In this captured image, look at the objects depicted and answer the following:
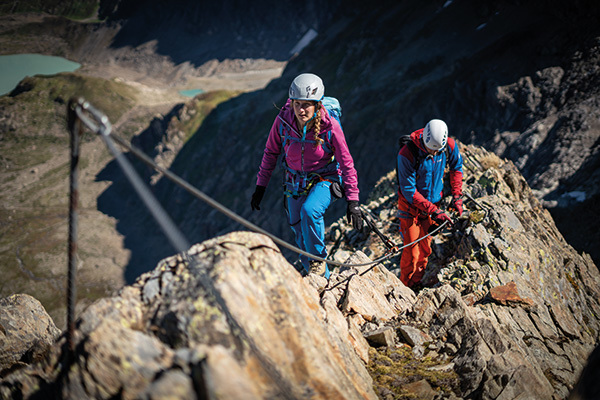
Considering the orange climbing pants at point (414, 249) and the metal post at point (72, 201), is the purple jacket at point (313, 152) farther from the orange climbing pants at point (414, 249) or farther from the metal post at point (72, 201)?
the metal post at point (72, 201)

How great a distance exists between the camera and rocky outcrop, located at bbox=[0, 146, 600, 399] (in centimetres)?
310

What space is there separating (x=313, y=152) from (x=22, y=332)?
23.1 ft

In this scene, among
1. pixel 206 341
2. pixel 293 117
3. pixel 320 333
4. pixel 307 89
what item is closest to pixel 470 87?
pixel 293 117

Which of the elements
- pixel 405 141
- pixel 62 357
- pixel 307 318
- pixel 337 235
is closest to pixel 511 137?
pixel 337 235

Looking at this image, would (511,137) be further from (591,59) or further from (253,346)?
(253,346)

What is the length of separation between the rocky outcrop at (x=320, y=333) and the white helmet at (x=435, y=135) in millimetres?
2890

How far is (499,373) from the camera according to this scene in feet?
15.3

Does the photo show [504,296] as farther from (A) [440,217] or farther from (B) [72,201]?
(B) [72,201]

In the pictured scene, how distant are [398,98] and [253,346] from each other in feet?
167

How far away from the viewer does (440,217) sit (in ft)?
28.2

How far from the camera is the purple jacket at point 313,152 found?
666 cm

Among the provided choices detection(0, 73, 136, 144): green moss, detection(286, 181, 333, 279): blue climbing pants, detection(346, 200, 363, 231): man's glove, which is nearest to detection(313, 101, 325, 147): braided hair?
detection(286, 181, 333, 279): blue climbing pants

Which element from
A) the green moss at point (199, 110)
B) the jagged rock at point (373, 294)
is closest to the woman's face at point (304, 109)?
the jagged rock at point (373, 294)

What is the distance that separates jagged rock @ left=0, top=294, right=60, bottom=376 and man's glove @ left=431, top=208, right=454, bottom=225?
28.9 ft
